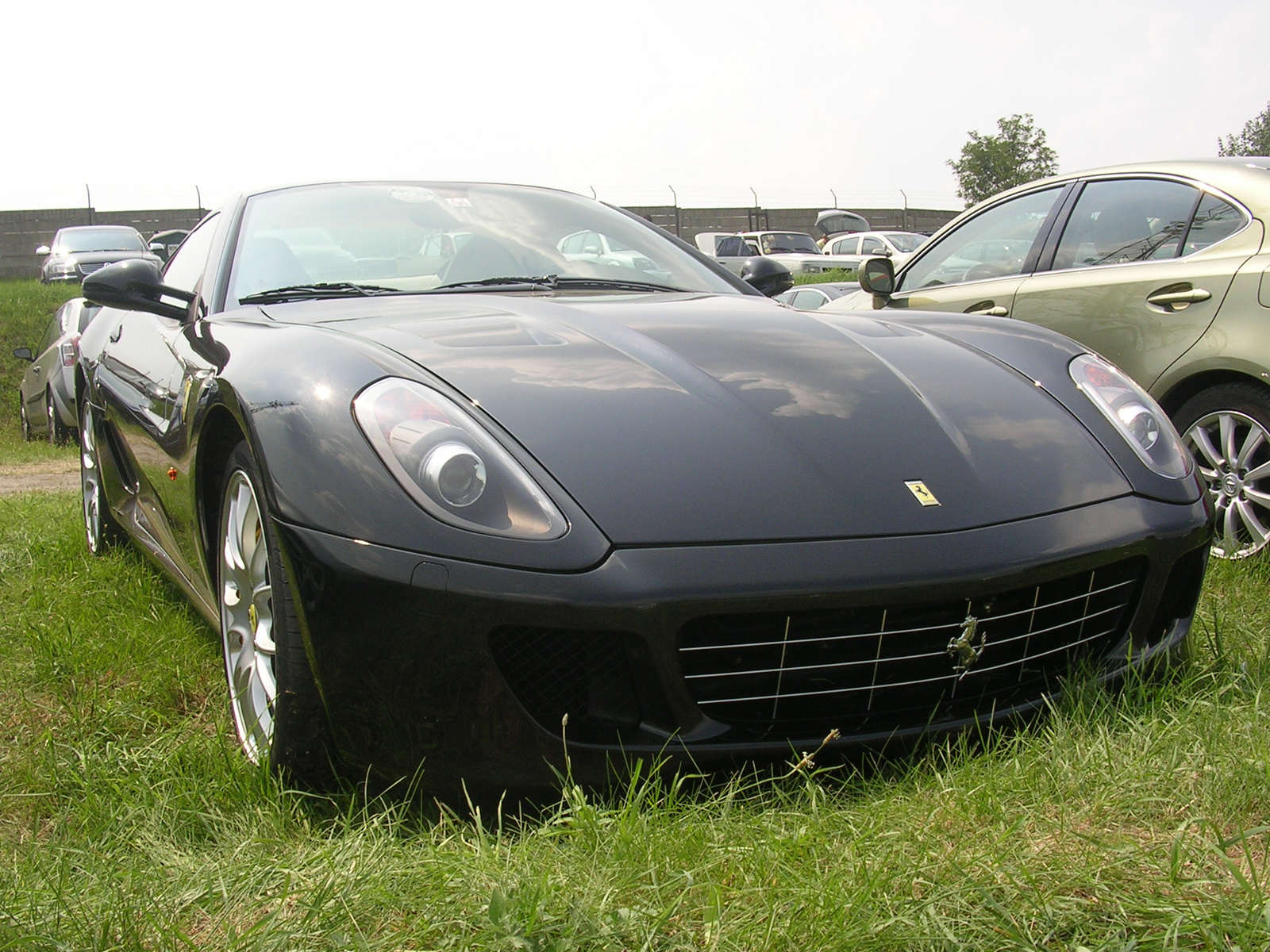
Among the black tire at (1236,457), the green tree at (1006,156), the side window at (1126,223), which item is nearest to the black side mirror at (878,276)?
the side window at (1126,223)

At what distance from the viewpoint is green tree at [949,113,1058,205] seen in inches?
1783

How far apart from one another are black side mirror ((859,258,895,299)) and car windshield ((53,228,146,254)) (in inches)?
685

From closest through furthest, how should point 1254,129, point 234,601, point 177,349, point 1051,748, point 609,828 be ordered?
point 609,828
point 1051,748
point 234,601
point 177,349
point 1254,129

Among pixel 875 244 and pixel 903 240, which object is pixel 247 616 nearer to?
pixel 875 244

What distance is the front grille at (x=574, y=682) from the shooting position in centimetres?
182

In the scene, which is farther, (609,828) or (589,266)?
(589,266)

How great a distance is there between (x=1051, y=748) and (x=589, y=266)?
6.52ft

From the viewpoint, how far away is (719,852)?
1669 millimetres

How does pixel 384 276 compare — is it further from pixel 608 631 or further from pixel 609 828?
pixel 609 828

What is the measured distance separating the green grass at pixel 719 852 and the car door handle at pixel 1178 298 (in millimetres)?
1818

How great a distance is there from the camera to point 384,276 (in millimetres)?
3131

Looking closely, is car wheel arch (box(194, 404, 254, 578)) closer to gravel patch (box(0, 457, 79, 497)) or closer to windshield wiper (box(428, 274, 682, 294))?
windshield wiper (box(428, 274, 682, 294))

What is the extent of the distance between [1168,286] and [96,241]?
62.6ft

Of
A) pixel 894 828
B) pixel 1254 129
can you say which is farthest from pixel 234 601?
pixel 1254 129
